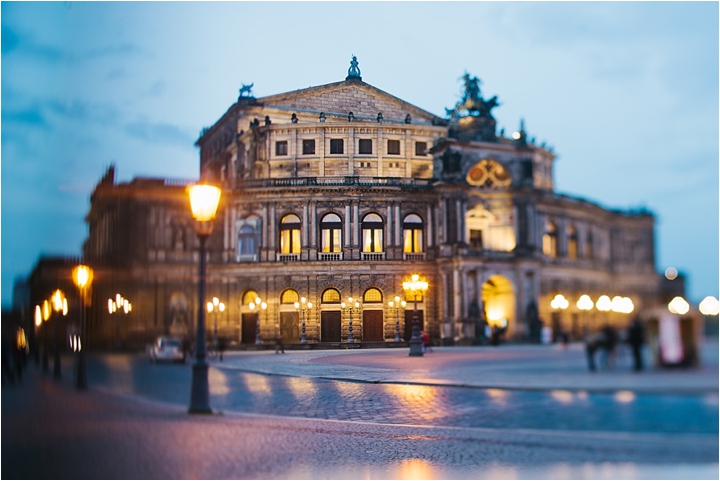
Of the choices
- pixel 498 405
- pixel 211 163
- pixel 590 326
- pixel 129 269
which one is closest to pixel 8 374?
pixel 129 269

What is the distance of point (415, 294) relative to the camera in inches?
217

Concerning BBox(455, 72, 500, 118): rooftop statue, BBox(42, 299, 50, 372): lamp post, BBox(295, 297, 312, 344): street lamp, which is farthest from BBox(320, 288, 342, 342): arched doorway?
BBox(42, 299, 50, 372): lamp post

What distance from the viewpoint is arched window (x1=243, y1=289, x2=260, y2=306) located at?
4.88 m

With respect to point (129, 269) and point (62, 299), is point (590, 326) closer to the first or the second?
point (129, 269)

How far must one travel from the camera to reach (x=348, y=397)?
5.71 metres

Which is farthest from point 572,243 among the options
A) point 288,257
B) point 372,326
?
point 288,257

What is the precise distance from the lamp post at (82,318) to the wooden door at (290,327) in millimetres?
1423

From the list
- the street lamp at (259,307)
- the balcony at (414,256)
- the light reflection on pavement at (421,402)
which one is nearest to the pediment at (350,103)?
the balcony at (414,256)

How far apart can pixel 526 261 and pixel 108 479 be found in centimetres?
331

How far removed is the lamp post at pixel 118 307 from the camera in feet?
16.8

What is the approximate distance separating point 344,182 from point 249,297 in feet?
3.52

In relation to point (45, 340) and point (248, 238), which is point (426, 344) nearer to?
point (248, 238)

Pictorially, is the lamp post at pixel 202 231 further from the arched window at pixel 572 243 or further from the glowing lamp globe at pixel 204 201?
the arched window at pixel 572 243

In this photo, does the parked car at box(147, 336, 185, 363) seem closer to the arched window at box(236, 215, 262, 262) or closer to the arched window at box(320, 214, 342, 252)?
the arched window at box(236, 215, 262, 262)
